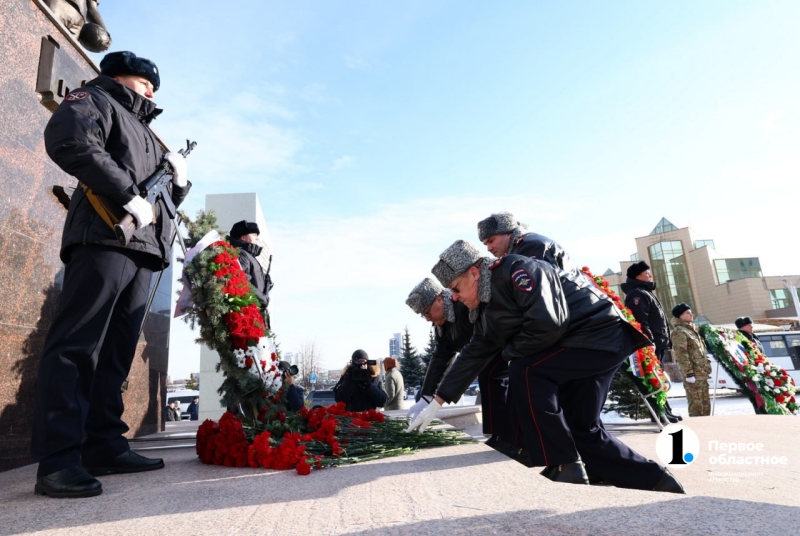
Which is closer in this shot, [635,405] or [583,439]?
[583,439]

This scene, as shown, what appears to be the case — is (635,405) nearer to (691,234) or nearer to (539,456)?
(539,456)

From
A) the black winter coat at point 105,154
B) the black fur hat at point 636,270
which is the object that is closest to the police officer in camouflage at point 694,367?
the black fur hat at point 636,270

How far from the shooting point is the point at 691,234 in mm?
45531

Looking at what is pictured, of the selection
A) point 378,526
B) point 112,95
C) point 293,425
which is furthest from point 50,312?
point 378,526

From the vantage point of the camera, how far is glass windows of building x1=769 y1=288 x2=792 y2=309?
44219 millimetres

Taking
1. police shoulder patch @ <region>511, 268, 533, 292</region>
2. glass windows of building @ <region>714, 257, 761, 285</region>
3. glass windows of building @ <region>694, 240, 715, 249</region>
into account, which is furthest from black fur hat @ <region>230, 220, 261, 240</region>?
glass windows of building @ <region>694, 240, 715, 249</region>

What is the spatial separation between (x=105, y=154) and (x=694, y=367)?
8190mm

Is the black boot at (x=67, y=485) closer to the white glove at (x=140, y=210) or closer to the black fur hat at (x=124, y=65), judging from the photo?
the white glove at (x=140, y=210)

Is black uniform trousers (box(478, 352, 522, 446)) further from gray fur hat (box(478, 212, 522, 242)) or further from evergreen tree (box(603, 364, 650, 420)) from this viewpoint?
evergreen tree (box(603, 364, 650, 420))

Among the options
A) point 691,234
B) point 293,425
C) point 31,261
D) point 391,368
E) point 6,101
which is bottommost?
point 293,425

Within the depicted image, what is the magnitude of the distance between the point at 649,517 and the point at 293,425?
247cm

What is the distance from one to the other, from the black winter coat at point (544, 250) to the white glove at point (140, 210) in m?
2.23

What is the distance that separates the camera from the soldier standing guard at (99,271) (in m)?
2.27

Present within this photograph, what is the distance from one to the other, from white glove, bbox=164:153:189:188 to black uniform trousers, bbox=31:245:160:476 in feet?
1.81
